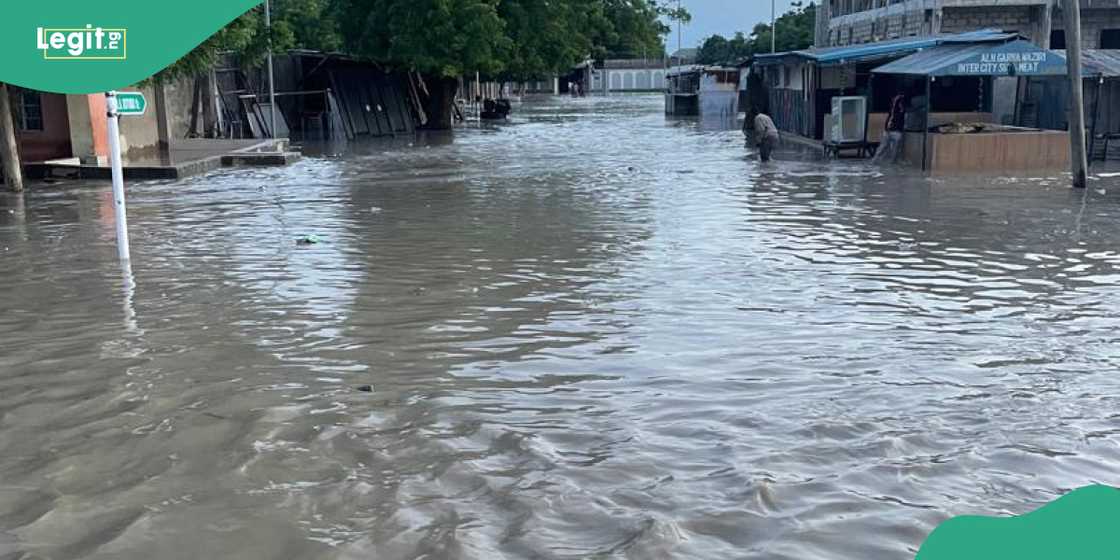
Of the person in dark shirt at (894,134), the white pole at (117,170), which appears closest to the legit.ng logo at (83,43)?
the white pole at (117,170)

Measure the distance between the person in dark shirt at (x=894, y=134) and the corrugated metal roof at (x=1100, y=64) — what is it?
10.5 ft

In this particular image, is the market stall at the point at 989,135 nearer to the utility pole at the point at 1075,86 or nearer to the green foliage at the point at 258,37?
the utility pole at the point at 1075,86

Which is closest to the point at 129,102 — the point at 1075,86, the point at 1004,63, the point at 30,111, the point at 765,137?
the point at 30,111

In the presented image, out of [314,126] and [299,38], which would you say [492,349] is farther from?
[299,38]

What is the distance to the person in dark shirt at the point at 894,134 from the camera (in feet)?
74.0

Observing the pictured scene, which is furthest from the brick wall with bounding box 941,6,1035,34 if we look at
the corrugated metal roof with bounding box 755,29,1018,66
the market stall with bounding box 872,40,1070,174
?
the market stall with bounding box 872,40,1070,174

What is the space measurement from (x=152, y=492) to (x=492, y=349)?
2862mm

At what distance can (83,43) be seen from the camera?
6.09 meters

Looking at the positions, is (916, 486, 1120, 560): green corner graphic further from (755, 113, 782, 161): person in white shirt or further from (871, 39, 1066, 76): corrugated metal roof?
(755, 113, 782, 161): person in white shirt

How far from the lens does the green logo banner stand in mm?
5961

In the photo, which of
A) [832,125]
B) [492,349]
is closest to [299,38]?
[832,125]

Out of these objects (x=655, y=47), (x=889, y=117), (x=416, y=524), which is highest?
(x=655, y=47)

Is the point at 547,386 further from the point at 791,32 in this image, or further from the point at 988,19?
the point at 791,32

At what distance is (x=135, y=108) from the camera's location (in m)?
8.99
